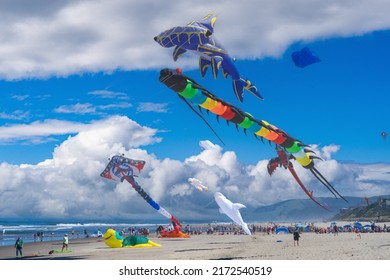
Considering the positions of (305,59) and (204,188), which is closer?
(305,59)

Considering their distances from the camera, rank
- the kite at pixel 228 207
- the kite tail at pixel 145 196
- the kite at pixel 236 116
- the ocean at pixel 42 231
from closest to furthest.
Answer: the kite at pixel 236 116
the kite at pixel 228 207
the kite tail at pixel 145 196
the ocean at pixel 42 231

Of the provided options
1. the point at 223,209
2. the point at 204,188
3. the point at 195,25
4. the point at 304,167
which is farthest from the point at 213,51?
the point at 204,188

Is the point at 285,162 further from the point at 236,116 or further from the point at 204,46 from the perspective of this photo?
the point at 204,46

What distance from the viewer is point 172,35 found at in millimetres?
9359

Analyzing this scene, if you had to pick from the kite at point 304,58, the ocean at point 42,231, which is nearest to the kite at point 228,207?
the kite at point 304,58

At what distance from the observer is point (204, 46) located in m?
9.70

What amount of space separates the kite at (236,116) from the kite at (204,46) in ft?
1.82

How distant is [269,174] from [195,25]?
5.93 metres

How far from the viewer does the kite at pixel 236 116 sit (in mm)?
9336

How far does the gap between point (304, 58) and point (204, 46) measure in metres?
2.22

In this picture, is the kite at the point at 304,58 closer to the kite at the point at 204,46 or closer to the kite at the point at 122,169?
the kite at the point at 204,46
